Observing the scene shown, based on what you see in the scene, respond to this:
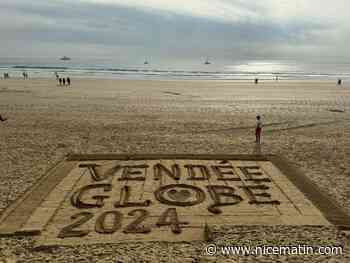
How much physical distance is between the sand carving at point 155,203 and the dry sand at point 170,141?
0.44 m

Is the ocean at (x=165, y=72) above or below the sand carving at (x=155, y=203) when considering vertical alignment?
above

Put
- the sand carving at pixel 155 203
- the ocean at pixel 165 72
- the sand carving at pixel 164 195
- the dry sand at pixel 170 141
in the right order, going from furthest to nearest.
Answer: the ocean at pixel 165 72 → the sand carving at pixel 164 195 → the sand carving at pixel 155 203 → the dry sand at pixel 170 141

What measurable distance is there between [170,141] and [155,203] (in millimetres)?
7551

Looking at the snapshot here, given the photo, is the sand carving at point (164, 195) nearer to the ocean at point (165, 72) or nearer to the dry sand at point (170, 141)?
the dry sand at point (170, 141)

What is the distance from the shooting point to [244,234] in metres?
7.86

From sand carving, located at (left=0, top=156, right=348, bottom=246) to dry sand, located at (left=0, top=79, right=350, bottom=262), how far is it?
0.44 metres

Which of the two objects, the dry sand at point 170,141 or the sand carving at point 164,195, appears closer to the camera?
the dry sand at point 170,141

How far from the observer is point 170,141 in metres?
16.7

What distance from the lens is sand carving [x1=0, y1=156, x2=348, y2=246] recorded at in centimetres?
790

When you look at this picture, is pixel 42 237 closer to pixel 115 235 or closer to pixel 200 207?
pixel 115 235

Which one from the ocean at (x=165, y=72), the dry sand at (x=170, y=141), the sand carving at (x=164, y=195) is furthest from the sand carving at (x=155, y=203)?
the ocean at (x=165, y=72)

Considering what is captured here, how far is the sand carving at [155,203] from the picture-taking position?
790 centimetres

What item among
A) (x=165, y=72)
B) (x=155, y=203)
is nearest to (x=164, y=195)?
(x=155, y=203)

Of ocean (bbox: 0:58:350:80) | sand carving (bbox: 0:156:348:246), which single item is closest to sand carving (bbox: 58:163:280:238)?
sand carving (bbox: 0:156:348:246)
